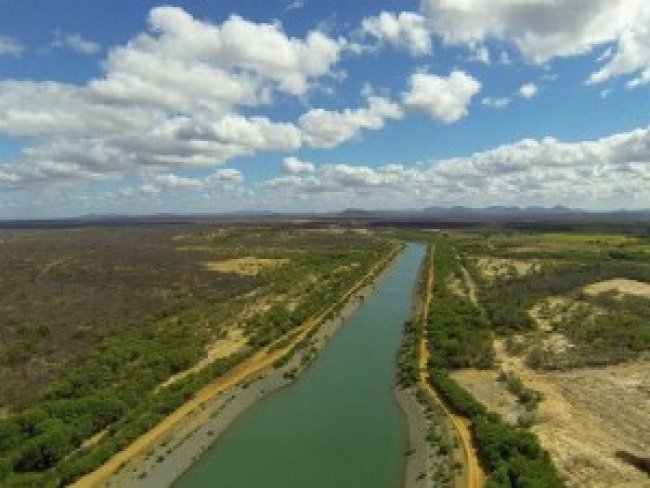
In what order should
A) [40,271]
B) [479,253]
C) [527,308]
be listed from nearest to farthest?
[527,308], [40,271], [479,253]

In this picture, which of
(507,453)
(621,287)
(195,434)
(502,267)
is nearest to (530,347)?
(507,453)

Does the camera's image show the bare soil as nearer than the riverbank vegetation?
Yes

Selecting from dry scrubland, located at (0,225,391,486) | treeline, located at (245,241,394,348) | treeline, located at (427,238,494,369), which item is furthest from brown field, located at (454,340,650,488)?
treeline, located at (245,241,394,348)

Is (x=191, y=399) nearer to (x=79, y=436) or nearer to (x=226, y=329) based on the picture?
(x=79, y=436)

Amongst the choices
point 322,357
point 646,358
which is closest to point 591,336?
point 646,358

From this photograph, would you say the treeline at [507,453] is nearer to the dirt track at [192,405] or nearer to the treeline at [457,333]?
the treeline at [457,333]

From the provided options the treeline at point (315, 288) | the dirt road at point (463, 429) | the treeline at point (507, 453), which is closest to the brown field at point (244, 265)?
the treeline at point (315, 288)

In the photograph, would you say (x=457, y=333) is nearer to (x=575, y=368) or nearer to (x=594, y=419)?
(x=575, y=368)

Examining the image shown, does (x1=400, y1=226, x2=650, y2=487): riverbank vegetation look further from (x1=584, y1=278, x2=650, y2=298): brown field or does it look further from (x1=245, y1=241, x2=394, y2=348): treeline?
(x1=245, y1=241, x2=394, y2=348): treeline
